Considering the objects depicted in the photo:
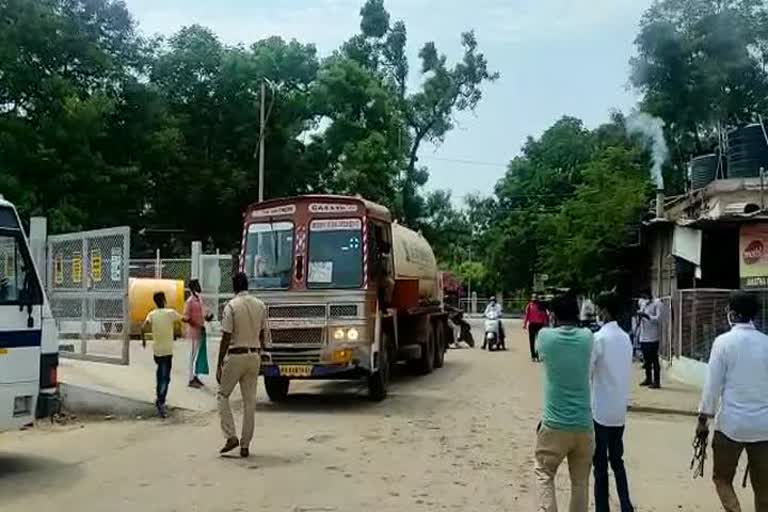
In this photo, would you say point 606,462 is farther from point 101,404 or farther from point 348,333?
point 101,404

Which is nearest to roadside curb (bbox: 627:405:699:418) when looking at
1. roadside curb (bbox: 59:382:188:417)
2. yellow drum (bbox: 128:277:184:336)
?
roadside curb (bbox: 59:382:188:417)

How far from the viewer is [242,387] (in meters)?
11.4

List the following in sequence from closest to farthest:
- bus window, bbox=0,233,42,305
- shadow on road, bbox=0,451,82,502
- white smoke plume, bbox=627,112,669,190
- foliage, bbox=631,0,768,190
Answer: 1. shadow on road, bbox=0,451,82,502
2. bus window, bbox=0,233,42,305
3. foliage, bbox=631,0,768,190
4. white smoke plume, bbox=627,112,669,190

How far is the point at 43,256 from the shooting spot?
1642 centimetres

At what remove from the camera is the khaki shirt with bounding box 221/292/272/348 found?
11.3 meters

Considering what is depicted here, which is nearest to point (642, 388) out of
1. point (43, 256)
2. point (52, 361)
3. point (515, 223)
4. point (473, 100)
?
point (43, 256)

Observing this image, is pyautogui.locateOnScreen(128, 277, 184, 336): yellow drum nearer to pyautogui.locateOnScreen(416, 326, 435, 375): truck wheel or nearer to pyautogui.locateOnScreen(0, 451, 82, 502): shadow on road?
pyautogui.locateOnScreen(416, 326, 435, 375): truck wheel

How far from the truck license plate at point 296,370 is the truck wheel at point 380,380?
4.25 ft

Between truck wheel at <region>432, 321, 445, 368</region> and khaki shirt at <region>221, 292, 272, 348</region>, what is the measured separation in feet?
42.1

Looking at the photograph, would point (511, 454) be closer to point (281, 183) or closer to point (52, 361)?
point (52, 361)

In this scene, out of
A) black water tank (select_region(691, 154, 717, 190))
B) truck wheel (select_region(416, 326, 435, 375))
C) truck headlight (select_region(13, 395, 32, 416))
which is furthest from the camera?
black water tank (select_region(691, 154, 717, 190))

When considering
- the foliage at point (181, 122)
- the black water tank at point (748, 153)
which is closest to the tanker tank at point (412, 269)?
the black water tank at point (748, 153)

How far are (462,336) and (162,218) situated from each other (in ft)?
64.0

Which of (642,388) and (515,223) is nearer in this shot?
(642,388)
